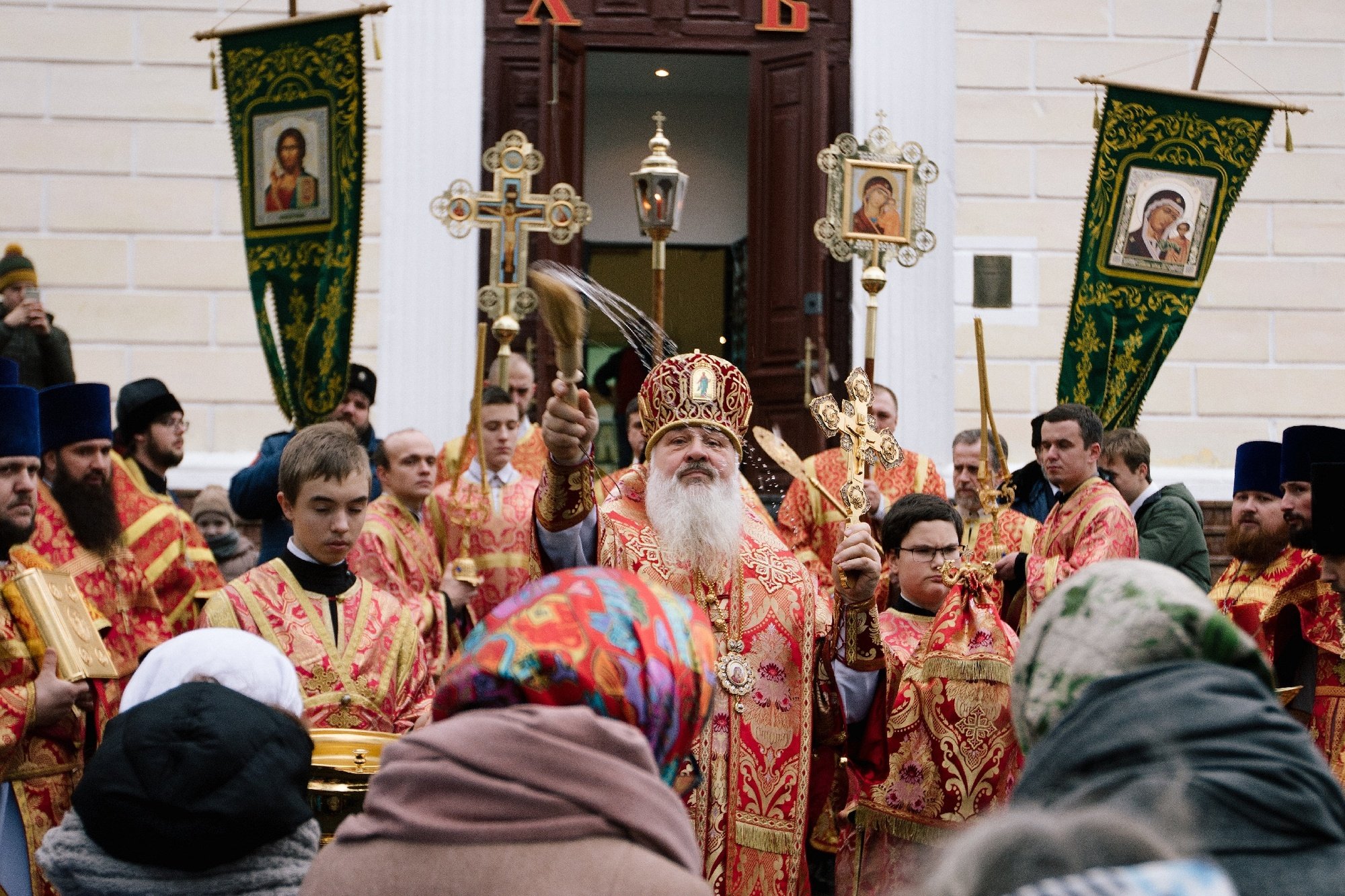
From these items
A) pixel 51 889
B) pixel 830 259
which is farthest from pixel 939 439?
pixel 51 889

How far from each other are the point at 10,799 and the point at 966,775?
2681 mm

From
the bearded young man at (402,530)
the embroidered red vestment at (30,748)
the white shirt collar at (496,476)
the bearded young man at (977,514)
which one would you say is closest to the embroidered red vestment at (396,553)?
the bearded young man at (402,530)

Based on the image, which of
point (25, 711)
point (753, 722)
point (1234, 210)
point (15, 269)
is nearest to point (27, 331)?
point (15, 269)

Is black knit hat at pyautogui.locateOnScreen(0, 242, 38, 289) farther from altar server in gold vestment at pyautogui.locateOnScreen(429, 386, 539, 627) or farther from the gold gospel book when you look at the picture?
the gold gospel book

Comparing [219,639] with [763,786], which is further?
[763,786]

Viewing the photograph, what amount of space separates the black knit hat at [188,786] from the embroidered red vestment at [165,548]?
3.74 m

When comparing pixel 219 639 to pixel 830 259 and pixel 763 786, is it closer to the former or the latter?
pixel 763 786

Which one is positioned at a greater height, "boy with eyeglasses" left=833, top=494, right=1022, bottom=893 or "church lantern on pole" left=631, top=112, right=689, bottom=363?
"church lantern on pole" left=631, top=112, right=689, bottom=363

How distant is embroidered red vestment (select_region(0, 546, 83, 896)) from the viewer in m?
4.45

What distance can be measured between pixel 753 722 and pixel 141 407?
3413mm

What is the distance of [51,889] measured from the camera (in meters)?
4.66

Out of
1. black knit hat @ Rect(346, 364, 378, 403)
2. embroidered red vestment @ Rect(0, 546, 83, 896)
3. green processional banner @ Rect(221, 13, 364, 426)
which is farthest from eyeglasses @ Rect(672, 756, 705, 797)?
black knit hat @ Rect(346, 364, 378, 403)

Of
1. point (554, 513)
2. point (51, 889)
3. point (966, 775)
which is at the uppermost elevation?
point (554, 513)

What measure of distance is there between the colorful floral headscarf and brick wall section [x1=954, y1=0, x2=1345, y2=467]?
7900 mm
